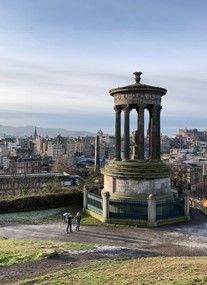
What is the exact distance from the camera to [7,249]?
1493cm

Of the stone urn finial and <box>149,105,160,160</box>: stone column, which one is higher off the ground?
the stone urn finial

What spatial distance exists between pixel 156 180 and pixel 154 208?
2.68 meters

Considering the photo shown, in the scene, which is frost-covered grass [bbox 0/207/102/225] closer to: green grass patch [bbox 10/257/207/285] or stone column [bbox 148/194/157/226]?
stone column [bbox 148/194/157/226]

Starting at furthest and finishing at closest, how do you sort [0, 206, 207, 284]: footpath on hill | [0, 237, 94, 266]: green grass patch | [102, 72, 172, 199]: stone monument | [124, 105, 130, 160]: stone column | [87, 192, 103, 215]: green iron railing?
1. [124, 105, 130, 160]: stone column
2. [102, 72, 172, 199]: stone monument
3. [87, 192, 103, 215]: green iron railing
4. [0, 237, 94, 266]: green grass patch
5. [0, 206, 207, 284]: footpath on hill

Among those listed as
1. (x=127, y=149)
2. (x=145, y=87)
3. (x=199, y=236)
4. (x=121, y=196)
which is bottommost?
(x=199, y=236)

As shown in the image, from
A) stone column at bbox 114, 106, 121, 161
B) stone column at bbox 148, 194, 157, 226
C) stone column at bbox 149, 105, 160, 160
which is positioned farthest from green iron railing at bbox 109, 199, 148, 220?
stone column at bbox 149, 105, 160, 160

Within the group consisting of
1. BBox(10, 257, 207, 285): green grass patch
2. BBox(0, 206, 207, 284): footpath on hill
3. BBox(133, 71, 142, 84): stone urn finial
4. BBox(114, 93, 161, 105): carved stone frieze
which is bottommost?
BBox(0, 206, 207, 284): footpath on hill

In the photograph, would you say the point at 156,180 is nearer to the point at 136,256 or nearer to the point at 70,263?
the point at 136,256

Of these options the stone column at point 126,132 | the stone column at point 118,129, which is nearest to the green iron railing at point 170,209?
the stone column at point 126,132

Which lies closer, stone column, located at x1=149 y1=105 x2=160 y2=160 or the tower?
the tower

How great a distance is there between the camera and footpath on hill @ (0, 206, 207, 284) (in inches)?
499

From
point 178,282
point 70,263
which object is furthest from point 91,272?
point 178,282

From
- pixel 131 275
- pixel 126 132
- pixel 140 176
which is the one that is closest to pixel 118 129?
pixel 126 132

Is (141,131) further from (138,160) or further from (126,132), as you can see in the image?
(138,160)
